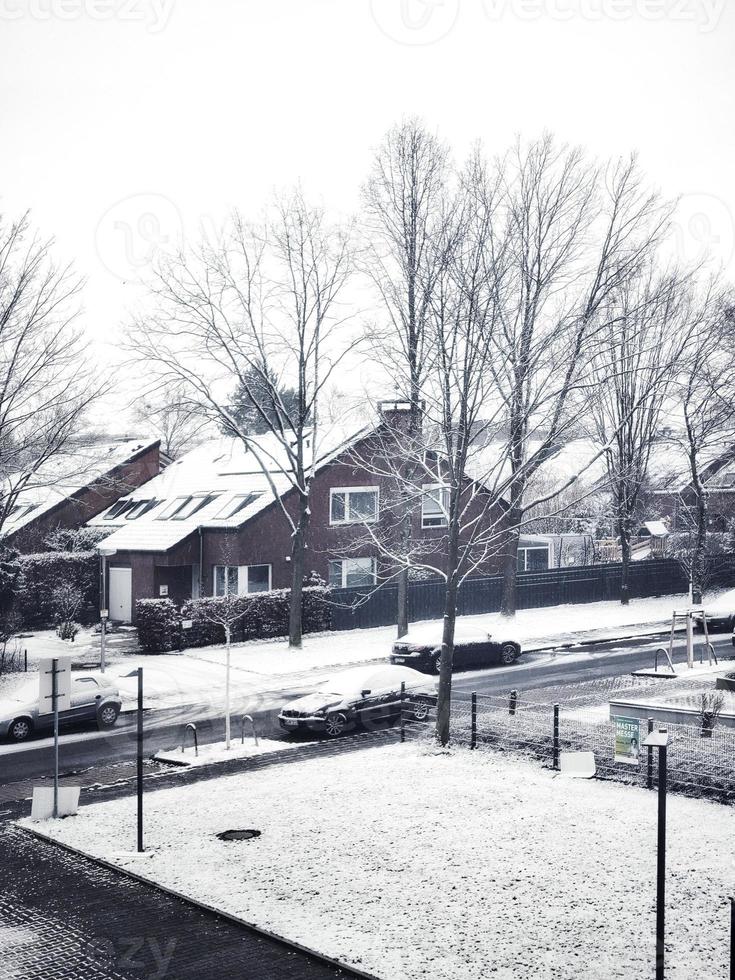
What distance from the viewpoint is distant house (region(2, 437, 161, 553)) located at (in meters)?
37.8

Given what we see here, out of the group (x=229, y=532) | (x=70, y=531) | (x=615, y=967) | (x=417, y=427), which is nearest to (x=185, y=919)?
(x=615, y=967)

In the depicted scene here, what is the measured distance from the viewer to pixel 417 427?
92.8 ft

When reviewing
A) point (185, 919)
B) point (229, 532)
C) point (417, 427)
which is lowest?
point (185, 919)

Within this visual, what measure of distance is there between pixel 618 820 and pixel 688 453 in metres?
31.3

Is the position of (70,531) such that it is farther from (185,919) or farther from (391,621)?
(185,919)

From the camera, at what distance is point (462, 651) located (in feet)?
86.2

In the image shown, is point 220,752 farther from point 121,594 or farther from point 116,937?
point 121,594

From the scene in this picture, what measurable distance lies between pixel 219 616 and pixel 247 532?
572cm

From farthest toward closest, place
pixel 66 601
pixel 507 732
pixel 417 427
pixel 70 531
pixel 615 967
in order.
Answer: pixel 70 531 → pixel 66 601 → pixel 417 427 → pixel 507 732 → pixel 615 967

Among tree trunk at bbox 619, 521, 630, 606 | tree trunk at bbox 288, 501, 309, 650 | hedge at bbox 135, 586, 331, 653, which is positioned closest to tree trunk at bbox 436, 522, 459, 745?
hedge at bbox 135, 586, 331, 653

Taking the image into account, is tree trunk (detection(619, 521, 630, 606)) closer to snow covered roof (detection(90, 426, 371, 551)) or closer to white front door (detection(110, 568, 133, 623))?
snow covered roof (detection(90, 426, 371, 551))

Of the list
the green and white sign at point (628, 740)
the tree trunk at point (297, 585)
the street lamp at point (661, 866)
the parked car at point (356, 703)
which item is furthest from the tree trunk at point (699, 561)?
the street lamp at point (661, 866)

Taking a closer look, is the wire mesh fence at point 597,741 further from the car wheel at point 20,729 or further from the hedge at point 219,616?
the hedge at point 219,616

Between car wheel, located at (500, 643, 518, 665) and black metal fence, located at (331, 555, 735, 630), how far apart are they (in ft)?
23.1
